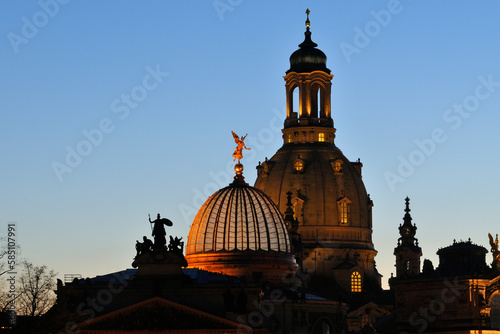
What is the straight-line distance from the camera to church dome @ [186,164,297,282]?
18362 centimetres

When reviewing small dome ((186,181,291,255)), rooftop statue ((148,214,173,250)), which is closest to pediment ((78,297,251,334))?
rooftop statue ((148,214,173,250))

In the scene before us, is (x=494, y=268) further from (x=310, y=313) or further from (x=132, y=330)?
(x=132, y=330)

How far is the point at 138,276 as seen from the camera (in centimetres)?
16288

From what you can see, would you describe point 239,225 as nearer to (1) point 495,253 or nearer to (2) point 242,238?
(2) point 242,238

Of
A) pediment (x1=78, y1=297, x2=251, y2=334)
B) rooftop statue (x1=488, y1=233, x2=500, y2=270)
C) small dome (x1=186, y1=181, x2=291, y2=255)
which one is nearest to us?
pediment (x1=78, y1=297, x2=251, y2=334)

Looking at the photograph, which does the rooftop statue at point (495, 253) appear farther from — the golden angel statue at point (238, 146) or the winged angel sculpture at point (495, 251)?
the golden angel statue at point (238, 146)

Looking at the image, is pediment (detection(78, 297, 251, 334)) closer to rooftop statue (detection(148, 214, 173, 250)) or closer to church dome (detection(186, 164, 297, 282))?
rooftop statue (detection(148, 214, 173, 250))

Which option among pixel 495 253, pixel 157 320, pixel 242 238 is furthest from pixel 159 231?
pixel 495 253

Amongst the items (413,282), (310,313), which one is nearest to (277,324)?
(310,313)

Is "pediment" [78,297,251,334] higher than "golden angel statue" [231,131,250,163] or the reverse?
the reverse

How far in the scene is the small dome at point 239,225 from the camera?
185500 millimetres

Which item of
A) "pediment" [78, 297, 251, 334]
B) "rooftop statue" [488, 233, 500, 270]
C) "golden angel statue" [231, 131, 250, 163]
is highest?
"golden angel statue" [231, 131, 250, 163]

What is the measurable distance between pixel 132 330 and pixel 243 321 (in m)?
10.8

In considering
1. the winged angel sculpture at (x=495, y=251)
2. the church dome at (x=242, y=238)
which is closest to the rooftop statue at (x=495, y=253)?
the winged angel sculpture at (x=495, y=251)
